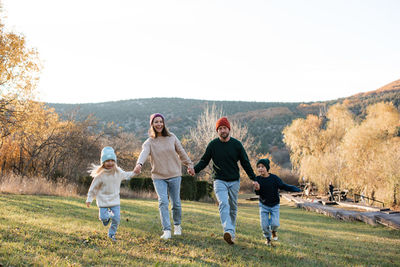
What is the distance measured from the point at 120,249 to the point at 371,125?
29.6 m

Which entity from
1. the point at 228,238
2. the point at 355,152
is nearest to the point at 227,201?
the point at 228,238

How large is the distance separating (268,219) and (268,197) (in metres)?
0.42

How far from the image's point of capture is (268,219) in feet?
20.7

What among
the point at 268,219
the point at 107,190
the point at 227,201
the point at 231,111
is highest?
the point at 231,111

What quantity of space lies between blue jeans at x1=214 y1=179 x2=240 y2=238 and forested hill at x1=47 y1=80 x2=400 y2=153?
58512mm

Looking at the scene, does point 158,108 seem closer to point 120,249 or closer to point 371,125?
point 371,125

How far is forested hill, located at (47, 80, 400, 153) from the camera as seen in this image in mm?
73188

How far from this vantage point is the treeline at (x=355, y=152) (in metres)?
20.2

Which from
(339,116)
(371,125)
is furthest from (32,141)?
(339,116)

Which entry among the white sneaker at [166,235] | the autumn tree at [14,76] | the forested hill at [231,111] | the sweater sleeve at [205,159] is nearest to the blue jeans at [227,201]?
the sweater sleeve at [205,159]

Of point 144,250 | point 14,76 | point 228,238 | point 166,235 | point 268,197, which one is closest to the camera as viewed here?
point 144,250

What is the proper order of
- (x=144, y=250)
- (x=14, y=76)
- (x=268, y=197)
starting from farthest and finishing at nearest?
(x=14, y=76)
(x=268, y=197)
(x=144, y=250)

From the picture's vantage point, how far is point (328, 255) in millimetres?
5797

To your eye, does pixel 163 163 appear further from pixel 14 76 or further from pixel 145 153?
pixel 14 76
